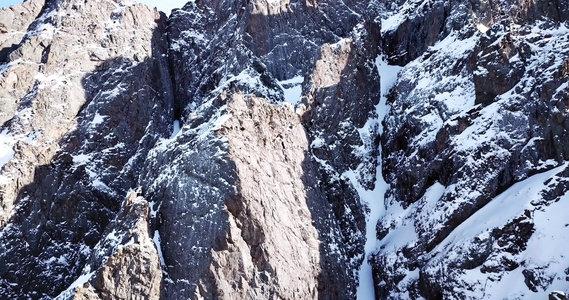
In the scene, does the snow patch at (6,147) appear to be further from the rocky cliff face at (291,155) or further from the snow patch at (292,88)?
the snow patch at (292,88)

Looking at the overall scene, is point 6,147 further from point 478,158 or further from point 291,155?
point 478,158

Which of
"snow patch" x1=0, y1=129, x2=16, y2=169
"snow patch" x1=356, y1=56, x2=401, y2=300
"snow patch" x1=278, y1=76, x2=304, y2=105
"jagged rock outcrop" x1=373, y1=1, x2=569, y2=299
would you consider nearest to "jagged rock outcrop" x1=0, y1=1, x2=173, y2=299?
"snow patch" x1=0, y1=129, x2=16, y2=169

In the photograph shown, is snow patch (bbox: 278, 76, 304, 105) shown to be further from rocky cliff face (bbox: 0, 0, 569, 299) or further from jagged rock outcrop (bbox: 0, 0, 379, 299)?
jagged rock outcrop (bbox: 0, 0, 379, 299)

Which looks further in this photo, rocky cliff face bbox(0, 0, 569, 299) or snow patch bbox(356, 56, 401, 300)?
snow patch bbox(356, 56, 401, 300)

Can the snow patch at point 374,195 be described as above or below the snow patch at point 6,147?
below

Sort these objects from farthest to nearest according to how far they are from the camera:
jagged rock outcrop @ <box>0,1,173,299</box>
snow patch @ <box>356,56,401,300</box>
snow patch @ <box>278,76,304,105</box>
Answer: snow patch @ <box>278,76,304,105</box>, jagged rock outcrop @ <box>0,1,173,299</box>, snow patch @ <box>356,56,401,300</box>

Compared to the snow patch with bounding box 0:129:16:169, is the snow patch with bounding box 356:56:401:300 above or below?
below

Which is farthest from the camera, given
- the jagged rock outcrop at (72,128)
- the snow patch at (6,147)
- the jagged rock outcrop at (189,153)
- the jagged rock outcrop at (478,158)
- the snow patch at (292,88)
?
the snow patch at (292,88)

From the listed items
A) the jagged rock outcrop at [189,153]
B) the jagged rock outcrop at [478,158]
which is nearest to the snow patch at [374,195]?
the jagged rock outcrop at [478,158]
